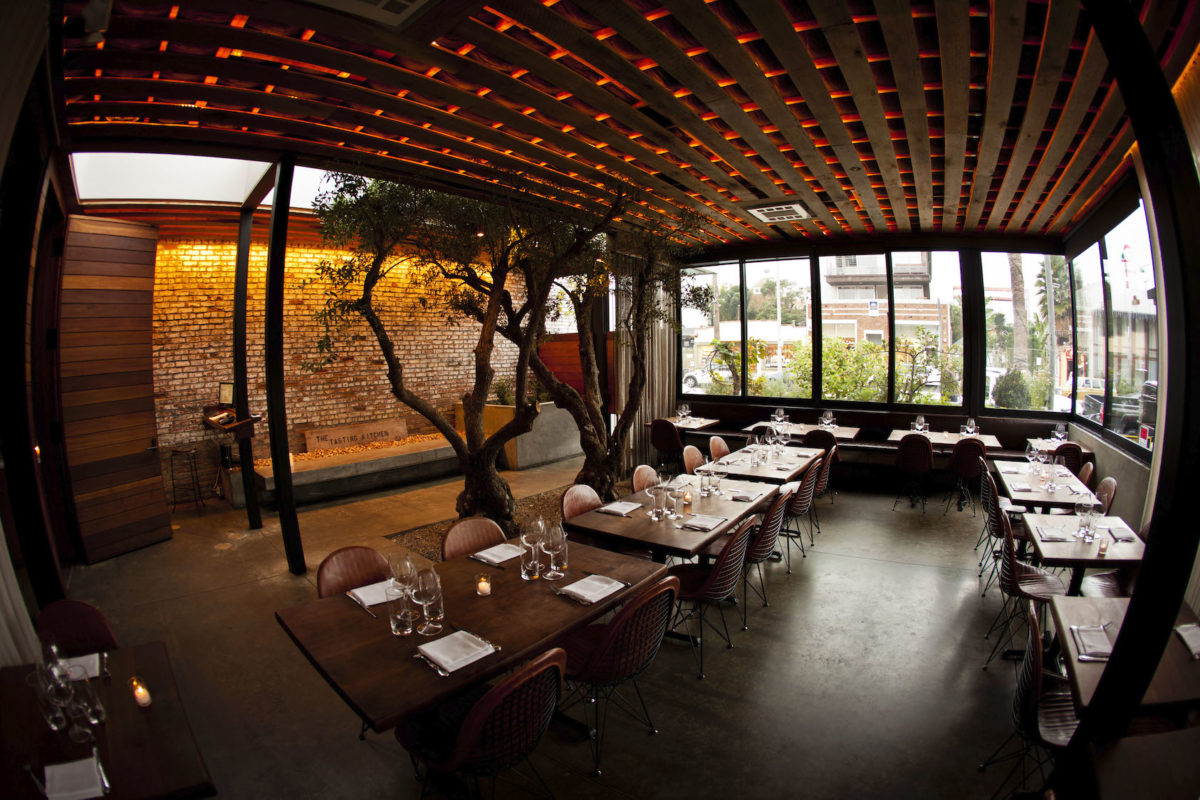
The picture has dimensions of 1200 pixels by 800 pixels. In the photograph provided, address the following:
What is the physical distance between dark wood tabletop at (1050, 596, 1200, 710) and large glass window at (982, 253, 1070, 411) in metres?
6.13

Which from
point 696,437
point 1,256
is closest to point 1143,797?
point 1,256

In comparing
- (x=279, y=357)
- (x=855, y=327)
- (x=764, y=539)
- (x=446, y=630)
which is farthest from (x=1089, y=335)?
(x=279, y=357)

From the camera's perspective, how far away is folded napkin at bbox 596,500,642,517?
175 inches

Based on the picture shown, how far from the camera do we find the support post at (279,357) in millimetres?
4953

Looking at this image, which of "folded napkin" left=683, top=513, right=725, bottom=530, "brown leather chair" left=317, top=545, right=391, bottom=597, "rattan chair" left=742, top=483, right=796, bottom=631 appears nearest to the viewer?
"brown leather chair" left=317, top=545, right=391, bottom=597

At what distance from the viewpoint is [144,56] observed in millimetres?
3070

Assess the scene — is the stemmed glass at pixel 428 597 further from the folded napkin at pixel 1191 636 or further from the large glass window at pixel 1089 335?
the large glass window at pixel 1089 335

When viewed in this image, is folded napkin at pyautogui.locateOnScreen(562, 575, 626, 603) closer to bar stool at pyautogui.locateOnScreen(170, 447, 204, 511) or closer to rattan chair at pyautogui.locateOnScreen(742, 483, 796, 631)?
rattan chair at pyautogui.locateOnScreen(742, 483, 796, 631)

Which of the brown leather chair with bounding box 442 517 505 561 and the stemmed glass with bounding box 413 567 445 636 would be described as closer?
the stemmed glass with bounding box 413 567 445 636

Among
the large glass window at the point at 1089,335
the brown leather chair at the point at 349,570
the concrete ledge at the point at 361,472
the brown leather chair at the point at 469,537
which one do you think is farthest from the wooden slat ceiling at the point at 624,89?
the concrete ledge at the point at 361,472

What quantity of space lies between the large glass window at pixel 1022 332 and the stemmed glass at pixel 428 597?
878cm

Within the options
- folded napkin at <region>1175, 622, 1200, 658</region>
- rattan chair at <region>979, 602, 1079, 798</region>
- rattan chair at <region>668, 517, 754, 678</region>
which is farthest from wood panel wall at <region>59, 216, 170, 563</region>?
folded napkin at <region>1175, 622, 1200, 658</region>

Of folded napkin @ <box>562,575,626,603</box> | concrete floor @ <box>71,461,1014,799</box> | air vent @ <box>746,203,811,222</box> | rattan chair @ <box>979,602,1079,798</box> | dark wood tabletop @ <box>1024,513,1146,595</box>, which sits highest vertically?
air vent @ <box>746,203,811,222</box>

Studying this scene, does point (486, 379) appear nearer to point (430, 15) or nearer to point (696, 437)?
point (430, 15)
